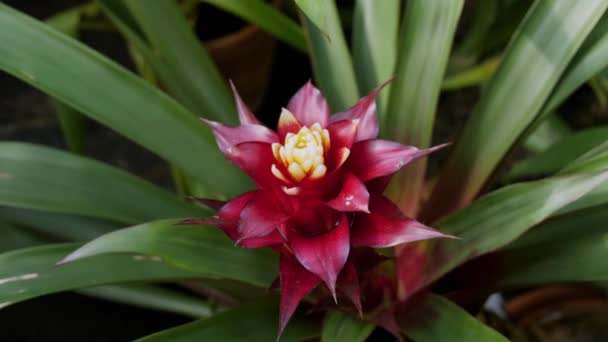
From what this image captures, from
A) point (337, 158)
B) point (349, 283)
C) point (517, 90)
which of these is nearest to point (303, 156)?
point (337, 158)

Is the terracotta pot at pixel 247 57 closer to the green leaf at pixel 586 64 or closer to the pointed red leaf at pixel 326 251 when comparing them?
the green leaf at pixel 586 64

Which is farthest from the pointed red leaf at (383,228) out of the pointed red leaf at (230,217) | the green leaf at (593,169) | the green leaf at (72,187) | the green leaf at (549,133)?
the green leaf at (549,133)

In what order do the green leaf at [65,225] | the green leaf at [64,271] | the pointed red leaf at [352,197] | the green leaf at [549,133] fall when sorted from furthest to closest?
the green leaf at [549,133], the green leaf at [65,225], the green leaf at [64,271], the pointed red leaf at [352,197]

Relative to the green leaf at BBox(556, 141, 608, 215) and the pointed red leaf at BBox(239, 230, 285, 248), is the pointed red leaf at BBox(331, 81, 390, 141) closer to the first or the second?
the pointed red leaf at BBox(239, 230, 285, 248)

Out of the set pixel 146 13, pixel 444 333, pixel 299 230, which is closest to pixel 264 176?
pixel 299 230

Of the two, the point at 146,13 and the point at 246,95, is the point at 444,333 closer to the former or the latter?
the point at 146,13

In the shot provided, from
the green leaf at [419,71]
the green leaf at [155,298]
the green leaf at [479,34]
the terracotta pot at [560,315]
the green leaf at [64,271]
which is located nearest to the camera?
the green leaf at [64,271]
